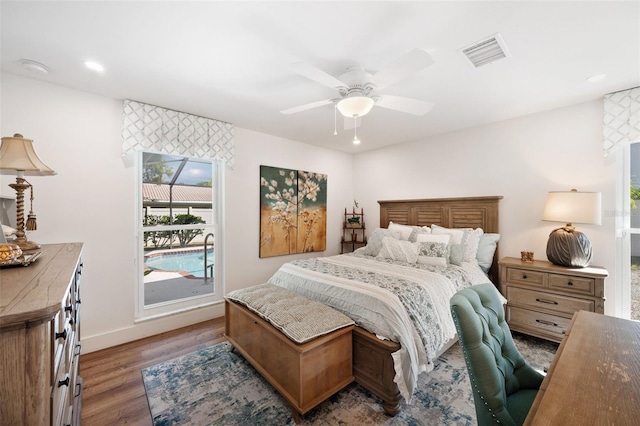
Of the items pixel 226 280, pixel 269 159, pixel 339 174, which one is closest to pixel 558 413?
pixel 226 280

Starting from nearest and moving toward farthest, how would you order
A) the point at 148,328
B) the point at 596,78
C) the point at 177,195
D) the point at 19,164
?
1. the point at 19,164
2. the point at 596,78
3. the point at 148,328
4. the point at 177,195

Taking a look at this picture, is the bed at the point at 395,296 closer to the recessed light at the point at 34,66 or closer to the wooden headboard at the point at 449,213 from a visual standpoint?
the wooden headboard at the point at 449,213

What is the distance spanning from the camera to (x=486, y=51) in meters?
1.82

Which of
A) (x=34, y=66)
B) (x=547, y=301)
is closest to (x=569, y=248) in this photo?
(x=547, y=301)

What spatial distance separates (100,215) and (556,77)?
4.40 m

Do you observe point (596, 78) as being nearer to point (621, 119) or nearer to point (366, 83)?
point (621, 119)

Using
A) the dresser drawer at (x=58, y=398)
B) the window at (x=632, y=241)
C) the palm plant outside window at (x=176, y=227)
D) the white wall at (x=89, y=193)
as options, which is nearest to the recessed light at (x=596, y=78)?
the window at (x=632, y=241)

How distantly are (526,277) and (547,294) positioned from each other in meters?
0.22

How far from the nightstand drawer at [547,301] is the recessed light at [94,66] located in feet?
14.4

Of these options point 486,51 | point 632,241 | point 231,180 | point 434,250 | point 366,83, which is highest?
point 486,51

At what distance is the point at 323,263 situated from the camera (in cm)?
296

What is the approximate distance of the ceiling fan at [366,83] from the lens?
1604 millimetres

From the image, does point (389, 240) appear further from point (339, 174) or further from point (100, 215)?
point (100, 215)

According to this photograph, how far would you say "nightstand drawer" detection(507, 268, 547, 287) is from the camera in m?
2.62
